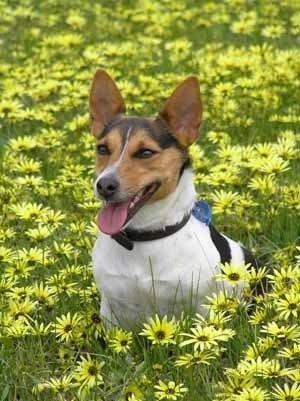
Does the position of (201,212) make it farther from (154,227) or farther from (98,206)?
(98,206)

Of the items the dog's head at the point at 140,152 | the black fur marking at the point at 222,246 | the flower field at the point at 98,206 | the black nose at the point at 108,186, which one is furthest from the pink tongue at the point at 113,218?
the black fur marking at the point at 222,246

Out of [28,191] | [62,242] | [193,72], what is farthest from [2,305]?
[193,72]

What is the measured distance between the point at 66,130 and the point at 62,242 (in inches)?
84.2

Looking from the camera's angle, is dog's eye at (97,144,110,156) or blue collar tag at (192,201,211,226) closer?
dog's eye at (97,144,110,156)

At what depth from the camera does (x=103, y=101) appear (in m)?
4.91

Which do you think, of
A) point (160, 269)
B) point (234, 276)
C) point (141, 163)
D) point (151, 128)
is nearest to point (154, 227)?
point (160, 269)

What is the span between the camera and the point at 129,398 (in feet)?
12.6

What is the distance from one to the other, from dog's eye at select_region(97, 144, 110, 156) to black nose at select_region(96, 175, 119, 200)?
25 centimetres

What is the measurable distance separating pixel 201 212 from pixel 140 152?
0.48m

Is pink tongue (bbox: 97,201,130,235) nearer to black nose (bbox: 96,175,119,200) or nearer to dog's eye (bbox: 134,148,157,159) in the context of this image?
black nose (bbox: 96,175,119,200)

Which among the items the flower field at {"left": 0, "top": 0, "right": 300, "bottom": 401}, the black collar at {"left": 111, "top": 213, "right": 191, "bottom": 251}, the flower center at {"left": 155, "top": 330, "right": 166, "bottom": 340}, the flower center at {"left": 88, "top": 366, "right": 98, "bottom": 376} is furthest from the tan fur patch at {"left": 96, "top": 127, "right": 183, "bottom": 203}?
the flower center at {"left": 88, "top": 366, "right": 98, "bottom": 376}

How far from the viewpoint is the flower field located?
3908 millimetres

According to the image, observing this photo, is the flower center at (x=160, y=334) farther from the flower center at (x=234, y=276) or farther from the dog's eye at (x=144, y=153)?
the dog's eye at (x=144, y=153)

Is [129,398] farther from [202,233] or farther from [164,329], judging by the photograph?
[202,233]
